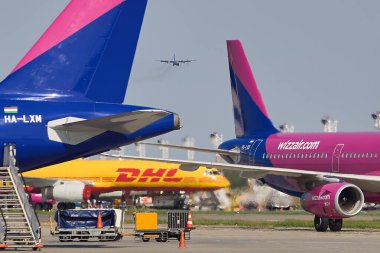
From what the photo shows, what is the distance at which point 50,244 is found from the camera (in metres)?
27.8

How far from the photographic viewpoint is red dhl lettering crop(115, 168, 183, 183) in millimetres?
75500

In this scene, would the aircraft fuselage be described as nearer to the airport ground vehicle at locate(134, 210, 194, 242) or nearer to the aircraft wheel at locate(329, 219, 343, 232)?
the aircraft wheel at locate(329, 219, 343, 232)

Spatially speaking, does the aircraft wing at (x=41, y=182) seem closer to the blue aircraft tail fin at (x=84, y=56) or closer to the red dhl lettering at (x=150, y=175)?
the red dhl lettering at (x=150, y=175)

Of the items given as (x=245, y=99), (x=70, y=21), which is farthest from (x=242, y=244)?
(x=245, y=99)

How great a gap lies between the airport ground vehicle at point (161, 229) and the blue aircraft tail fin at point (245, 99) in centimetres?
1703

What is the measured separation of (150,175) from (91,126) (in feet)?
172

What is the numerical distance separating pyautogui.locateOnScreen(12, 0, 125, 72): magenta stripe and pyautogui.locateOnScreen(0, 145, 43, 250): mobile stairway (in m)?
2.61

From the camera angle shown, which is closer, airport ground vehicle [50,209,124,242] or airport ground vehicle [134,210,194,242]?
airport ground vehicle [50,209,124,242]

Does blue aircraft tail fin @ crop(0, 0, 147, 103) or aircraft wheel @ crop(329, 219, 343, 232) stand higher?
blue aircraft tail fin @ crop(0, 0, 147, 103)

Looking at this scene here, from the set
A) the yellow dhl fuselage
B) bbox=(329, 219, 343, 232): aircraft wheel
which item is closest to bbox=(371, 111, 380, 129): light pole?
the yellow dhl fuselage

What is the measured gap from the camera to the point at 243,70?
48250 millimetres

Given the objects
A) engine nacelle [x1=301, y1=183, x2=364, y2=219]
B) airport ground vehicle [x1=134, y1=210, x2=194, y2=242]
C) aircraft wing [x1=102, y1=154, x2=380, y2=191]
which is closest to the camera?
airport ground vehicle [x1=134, y1=210, x2=194, y2=242]

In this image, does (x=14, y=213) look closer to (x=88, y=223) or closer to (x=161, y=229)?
(x=88, y=223)

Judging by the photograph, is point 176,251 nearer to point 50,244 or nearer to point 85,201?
point 50,244
